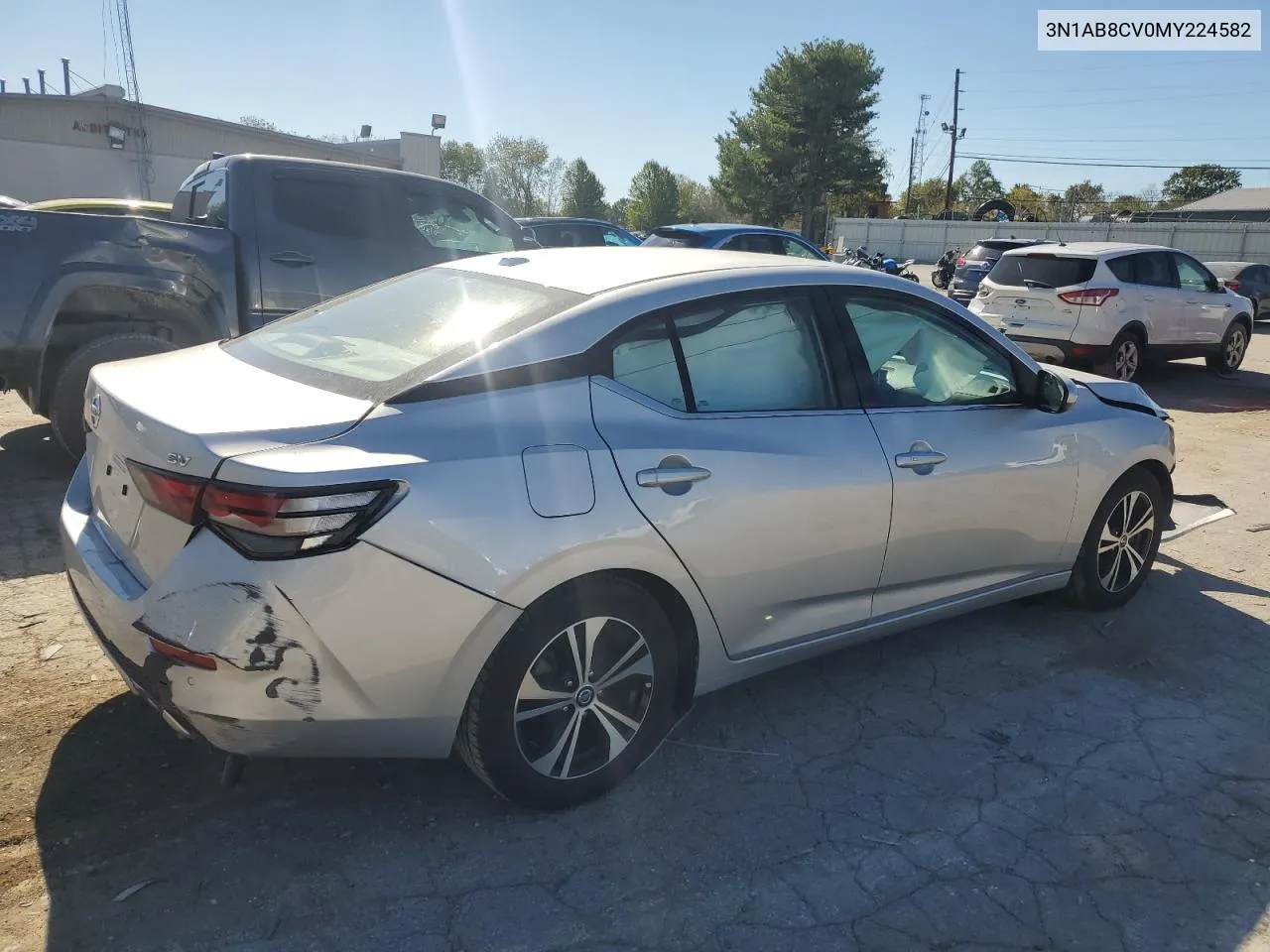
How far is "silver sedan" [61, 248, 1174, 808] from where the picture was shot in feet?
7.58

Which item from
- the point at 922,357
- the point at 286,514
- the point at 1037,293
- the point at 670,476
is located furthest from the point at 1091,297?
the point at 286,514

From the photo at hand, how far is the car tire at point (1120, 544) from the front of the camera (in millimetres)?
4332

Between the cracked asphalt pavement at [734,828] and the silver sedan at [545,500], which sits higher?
the silver sedan at [545,500]

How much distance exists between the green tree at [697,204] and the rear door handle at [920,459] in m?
72.5

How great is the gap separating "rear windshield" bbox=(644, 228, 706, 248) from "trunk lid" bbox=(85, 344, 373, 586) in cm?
909

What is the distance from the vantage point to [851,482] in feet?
10.5

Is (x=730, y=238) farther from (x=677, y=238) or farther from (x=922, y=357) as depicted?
(x=922, y=357)

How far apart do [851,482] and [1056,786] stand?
120 centimetres

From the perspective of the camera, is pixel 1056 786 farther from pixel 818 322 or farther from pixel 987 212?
pixel 987 212

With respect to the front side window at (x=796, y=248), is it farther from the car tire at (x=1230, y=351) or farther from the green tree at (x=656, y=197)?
the green tree at (x=656, y=197)

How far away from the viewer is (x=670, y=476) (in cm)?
277

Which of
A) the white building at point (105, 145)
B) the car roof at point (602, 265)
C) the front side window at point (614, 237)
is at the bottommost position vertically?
the car roof at point (602, 265)

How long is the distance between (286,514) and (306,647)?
1.09 feet

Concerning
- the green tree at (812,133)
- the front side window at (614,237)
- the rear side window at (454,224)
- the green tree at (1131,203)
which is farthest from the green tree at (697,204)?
the rear side window at (454,224)
